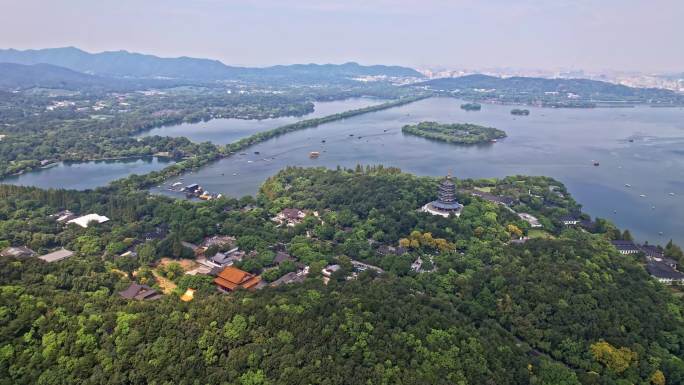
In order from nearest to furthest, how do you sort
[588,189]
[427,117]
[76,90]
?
[588,189] < [427,117] < [76,90]

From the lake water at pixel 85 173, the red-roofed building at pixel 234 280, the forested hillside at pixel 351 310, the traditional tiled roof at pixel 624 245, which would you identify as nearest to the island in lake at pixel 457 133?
the forested hillside at pixel 351 310

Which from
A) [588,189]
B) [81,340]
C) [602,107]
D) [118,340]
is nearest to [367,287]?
[118,340]

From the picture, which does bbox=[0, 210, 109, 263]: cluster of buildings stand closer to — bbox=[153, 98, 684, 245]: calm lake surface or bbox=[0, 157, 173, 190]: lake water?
bbox=[153, 98, 684, 245]: calm lake surface

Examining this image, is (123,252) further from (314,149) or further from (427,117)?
(427,117)

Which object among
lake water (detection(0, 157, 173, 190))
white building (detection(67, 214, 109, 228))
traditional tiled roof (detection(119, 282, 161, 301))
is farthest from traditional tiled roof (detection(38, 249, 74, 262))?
lake water (detection(0, 157, 173, 190))

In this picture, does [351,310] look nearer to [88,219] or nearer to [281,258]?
[281,258]

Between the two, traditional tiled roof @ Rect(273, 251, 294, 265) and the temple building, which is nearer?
traditional tiled roof @ Rect(273, 251, 294, 265)
